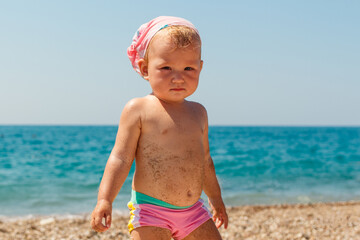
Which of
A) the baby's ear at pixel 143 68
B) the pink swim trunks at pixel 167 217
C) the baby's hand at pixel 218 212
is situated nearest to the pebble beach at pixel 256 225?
the baby's hand at pixel 218 212

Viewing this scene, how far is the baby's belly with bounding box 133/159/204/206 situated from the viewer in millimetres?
2387

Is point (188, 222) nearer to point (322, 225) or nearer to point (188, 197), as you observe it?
point (188, 197)

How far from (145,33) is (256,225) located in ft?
13.5

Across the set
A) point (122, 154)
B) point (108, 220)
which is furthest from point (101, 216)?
point (122, 154)

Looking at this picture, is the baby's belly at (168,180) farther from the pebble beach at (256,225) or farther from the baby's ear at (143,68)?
the pebble beach at (256,225)

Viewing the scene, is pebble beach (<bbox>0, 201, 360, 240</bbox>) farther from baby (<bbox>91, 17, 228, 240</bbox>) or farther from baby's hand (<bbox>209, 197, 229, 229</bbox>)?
baby (<bbox>91, 17, 228, 240</bbox>)

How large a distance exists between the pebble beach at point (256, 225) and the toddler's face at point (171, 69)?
3.22 metres

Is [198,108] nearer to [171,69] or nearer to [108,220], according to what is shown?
[171,69]

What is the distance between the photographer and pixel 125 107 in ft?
7.95

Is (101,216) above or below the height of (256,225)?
above

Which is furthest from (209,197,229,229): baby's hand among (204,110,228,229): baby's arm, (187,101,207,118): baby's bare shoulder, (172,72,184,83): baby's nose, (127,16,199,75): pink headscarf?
(127,16,199,75): pink headscarf

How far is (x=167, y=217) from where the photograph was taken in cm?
241

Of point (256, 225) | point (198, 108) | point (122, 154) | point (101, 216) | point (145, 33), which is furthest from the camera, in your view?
point (256, 225)

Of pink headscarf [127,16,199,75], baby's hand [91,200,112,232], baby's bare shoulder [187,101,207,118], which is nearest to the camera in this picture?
baby's hand [91,200,112,232]
